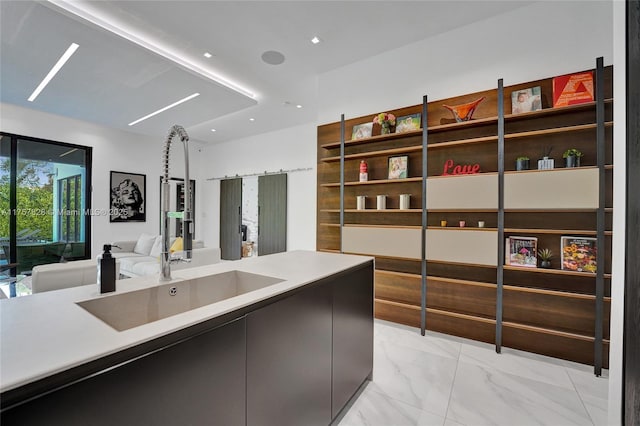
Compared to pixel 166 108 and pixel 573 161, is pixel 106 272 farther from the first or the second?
pixel 166 108

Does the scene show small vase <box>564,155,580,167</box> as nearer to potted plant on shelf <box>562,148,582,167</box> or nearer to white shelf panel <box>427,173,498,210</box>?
potted plant on shelf <box>562,148,582,167</box>

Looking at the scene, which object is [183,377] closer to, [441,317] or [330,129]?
[441,317]

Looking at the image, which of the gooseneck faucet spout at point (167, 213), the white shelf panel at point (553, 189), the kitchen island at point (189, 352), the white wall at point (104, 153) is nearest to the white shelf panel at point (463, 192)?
the white shelf panel at point (553, 189)


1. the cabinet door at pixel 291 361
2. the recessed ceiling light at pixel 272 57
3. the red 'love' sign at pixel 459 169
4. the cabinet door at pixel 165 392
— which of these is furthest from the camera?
the recessed ceiling light at pixel 272 57

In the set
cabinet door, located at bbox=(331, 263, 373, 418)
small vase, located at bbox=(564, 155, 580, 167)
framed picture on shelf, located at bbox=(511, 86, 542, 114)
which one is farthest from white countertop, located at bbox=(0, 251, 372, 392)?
framed picture on shelf, located at bbox=(511, 86, 542, 114)

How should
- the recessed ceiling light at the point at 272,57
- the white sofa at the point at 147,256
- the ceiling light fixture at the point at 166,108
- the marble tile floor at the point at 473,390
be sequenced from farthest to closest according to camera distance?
the ceiling light fixture at the point at 166,108
the white sofa at the point at 147,256
the recessed ceiling light at the point at 272,57
the marble tile floor at the point at 473,390

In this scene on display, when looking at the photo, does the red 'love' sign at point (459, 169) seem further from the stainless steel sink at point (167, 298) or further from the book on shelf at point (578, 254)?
the stainless steel sink at point (167, 298)

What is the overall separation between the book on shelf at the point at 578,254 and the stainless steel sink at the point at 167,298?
2.38m

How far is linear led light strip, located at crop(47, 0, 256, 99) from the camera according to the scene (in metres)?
2.52

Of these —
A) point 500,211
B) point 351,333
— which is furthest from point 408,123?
point 351,333

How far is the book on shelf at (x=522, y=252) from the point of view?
7.78 ft

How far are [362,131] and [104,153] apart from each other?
5.57 metres

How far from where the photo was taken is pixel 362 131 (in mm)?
3299

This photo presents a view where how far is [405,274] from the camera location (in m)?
2.98
